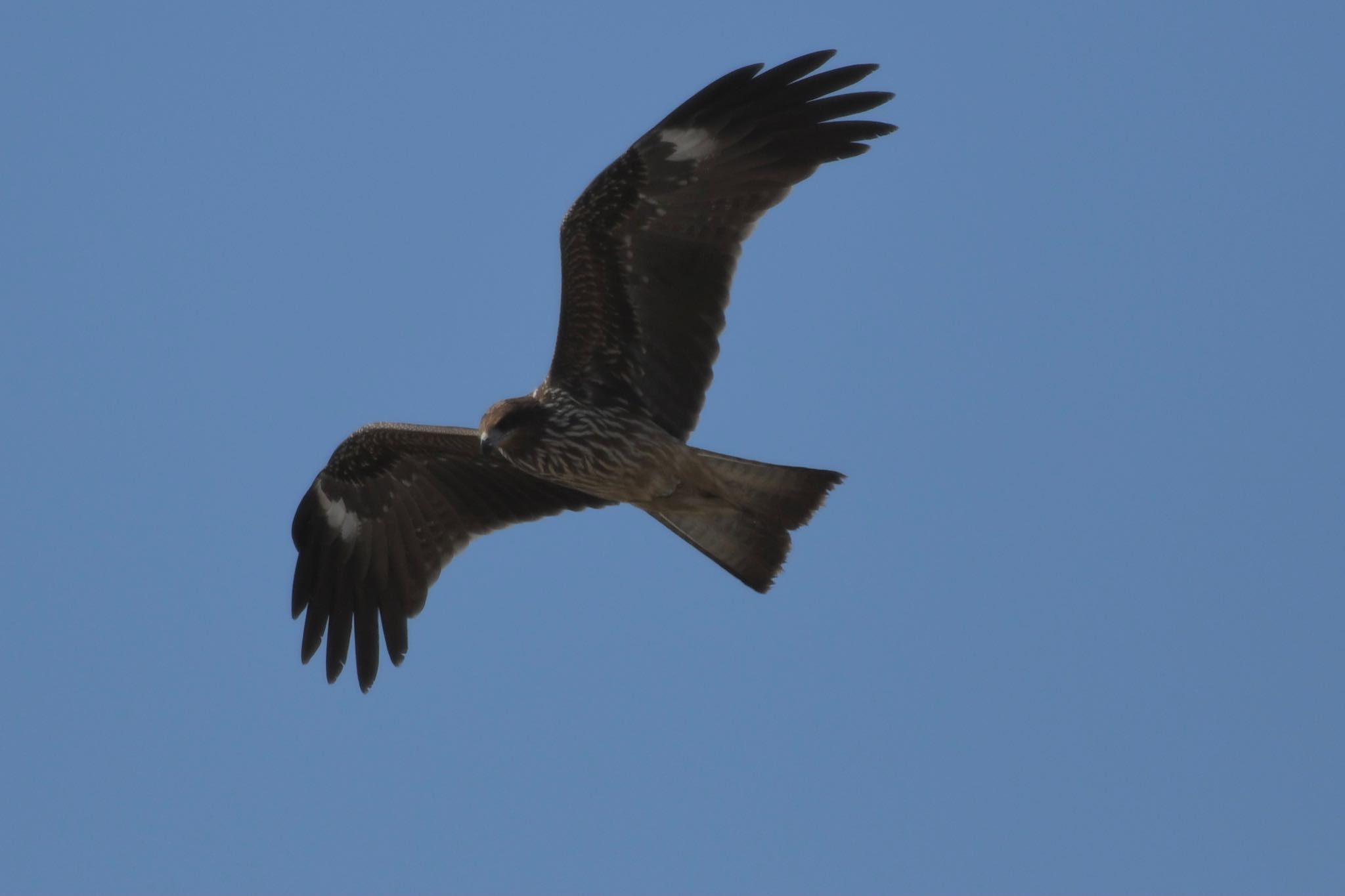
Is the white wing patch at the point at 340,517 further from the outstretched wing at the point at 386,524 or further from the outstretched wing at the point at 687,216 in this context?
the outstretched wing at the point at 687,216

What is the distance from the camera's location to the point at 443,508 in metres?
11.3

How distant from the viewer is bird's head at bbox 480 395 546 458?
988 centimetres

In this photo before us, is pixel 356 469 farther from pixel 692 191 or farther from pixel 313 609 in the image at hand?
pixel 692 191

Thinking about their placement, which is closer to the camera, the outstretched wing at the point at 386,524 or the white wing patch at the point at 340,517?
the outstretched wing at the point at 386,524

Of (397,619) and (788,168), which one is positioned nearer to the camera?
(788,168)

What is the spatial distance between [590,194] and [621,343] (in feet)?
3.11

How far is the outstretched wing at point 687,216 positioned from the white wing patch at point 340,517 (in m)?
2.20

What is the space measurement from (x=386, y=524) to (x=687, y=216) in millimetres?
3162

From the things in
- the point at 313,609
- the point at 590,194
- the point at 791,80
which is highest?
the point at 791,80

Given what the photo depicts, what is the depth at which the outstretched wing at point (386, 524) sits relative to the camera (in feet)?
36.5

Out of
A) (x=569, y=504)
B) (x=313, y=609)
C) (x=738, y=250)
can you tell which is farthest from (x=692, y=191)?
(x=313, y=609)

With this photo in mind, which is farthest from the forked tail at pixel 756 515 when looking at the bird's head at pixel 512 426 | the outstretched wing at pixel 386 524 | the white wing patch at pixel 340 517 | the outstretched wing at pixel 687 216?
the white wing patch at pixel 340 517

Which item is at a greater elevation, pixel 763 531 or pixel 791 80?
pixel 791 80

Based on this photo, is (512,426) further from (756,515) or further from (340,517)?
(340,517)
